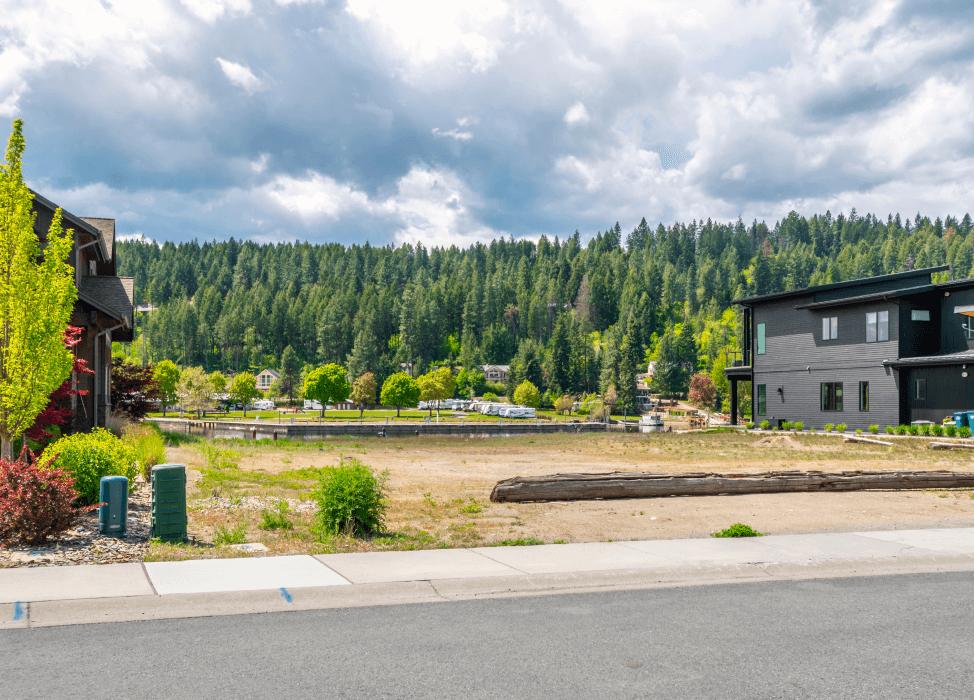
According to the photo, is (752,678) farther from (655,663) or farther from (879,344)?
(879,344)

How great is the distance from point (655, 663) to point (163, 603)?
200 inches

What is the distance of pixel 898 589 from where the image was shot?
9.59 meters

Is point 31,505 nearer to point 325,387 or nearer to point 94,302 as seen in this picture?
point 94,302

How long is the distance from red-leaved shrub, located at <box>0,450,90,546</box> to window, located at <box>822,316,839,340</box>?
44.7m

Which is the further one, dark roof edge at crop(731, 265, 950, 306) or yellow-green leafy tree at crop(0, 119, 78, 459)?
dark roof edge at crop(731, 265, 950, 306)

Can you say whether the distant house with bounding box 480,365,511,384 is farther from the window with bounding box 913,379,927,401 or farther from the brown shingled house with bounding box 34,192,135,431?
the brown shingled house with bounding box 34,192,135,431

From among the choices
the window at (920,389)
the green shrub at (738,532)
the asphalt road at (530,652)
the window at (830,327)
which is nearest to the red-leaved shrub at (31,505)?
the asphalt road at (530,652)

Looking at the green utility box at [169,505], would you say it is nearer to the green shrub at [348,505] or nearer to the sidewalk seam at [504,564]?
the green shrub at [348,505]

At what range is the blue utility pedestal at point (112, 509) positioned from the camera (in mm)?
11562

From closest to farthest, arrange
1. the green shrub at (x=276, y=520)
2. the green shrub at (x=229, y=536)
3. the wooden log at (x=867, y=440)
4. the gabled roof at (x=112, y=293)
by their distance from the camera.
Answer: the green shrub at (x=229, y=536)
the green shrub at (x=276, y=520)
the gabled roof at (x=112, y=293)
the wooden log at (x=867, y=440)

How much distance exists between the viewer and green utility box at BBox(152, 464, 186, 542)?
1140 centimetres

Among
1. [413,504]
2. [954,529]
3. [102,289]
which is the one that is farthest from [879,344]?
[102,289]

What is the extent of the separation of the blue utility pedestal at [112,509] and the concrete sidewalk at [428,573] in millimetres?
1885

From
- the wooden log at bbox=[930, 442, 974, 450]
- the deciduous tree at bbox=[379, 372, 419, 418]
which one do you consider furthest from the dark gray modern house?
the deciduous tree at bbox=[379, 372, 419, 418]
